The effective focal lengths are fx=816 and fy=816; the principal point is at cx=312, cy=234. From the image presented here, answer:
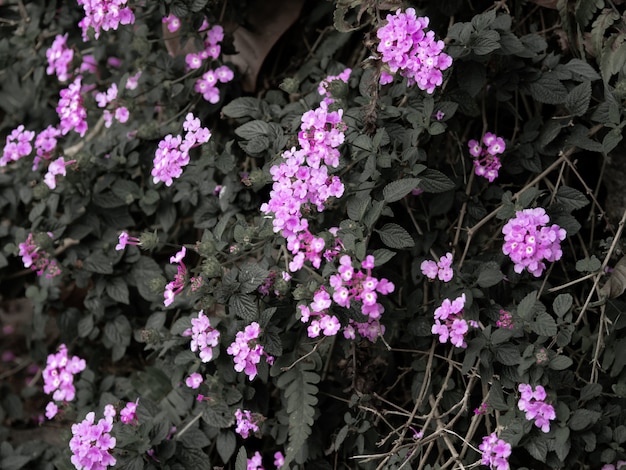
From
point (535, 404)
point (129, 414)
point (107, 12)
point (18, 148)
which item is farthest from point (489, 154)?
point (18, 148)

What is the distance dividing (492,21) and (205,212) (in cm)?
103

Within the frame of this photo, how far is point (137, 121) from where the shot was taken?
2951 mm

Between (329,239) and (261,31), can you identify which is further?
(261,31)

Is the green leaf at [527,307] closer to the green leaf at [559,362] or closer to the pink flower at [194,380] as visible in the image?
the green leaf at [559,362]

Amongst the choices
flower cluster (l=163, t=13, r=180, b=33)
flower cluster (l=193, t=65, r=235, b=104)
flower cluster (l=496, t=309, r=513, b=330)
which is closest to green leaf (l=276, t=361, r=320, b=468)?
flower cluster (l=496, t=309, r=513, b=330)

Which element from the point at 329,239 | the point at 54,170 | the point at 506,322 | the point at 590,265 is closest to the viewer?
the point at 329,239

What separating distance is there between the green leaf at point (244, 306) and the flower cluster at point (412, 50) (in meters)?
0.69

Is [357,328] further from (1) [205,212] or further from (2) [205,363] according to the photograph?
(1) [205,212]

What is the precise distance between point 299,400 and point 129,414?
0.60 m

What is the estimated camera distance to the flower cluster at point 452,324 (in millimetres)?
2094

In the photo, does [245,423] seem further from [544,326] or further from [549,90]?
[549,90]

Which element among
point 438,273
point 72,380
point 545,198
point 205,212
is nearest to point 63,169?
point 205,212

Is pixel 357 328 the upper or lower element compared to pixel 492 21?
lower

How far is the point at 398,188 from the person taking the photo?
204 cm
